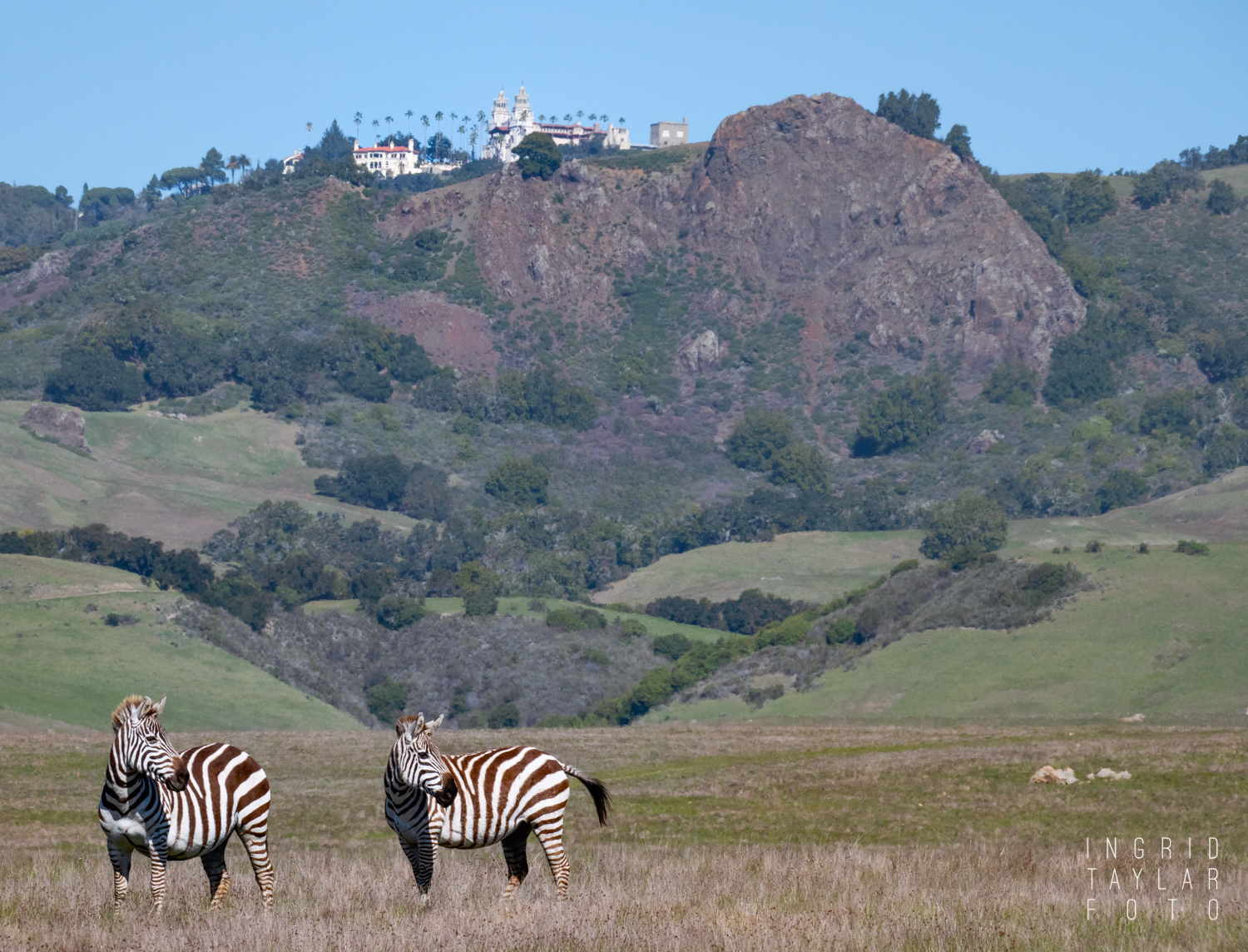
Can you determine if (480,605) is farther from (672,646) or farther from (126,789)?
(126,789)

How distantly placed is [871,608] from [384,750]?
60.6 m

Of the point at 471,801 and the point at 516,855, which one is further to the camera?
the point at 516,855

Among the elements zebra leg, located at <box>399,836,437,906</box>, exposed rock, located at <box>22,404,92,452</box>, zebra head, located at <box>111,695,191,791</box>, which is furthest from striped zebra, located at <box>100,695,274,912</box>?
exposed rock, located at <box>22,404,92,452</box>

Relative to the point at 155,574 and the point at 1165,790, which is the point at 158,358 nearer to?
the point at 155,574

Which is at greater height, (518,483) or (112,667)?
(518,483)

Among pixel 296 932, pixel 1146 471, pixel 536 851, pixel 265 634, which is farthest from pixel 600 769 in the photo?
pixel 1146 471

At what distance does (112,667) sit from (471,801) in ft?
247

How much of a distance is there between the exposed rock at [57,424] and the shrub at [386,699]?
225 feet

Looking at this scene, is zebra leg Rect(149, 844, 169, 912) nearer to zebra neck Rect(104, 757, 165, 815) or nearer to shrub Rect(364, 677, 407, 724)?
zebra neck Rect(104, 757, 165, 815)

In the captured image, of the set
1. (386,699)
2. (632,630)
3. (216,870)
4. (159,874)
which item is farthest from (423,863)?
(632,630)

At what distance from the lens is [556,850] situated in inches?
667

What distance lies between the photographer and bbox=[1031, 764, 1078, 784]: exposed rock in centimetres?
3625

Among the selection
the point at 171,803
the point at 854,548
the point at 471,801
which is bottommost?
the point at 471,801

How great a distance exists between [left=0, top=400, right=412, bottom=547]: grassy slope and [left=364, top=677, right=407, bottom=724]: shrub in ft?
134
